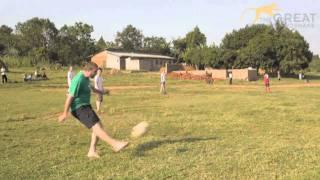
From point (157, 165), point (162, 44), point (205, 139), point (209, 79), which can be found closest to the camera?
point (157, 165)

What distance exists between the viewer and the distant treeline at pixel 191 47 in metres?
79.1

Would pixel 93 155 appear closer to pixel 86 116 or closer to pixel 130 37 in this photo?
pixel 86 116

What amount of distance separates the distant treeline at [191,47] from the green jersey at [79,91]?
230ft

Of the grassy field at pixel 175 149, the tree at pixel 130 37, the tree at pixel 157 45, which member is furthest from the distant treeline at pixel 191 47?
the grassy field at pixel 175 149

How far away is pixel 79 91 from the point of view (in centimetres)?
904

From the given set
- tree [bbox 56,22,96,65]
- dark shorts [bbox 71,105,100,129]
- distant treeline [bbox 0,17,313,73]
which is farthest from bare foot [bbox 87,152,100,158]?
tree [bbox 56,22,96,65]

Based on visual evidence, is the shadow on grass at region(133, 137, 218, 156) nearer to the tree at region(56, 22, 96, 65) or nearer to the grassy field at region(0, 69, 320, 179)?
the grassy field at region(0, 69, 320, 179)

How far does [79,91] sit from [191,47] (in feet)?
305

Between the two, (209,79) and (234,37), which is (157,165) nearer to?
(209,79)

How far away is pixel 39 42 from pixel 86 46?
9.92 meters

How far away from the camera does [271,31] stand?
8644 cm

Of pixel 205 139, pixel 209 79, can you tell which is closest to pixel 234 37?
pixel 209 79

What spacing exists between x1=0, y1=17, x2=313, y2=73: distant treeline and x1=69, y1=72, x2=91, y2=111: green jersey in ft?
230

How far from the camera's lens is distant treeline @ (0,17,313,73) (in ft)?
259
